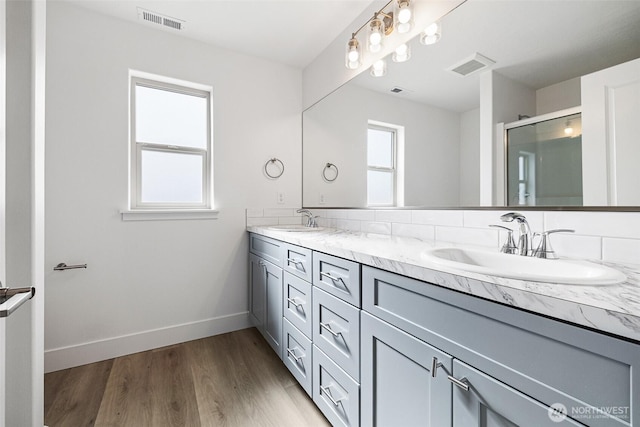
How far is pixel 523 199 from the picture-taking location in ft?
3.69

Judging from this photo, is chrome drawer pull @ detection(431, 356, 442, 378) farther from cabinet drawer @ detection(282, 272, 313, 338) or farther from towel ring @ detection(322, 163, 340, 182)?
towel ring @ detection(322, 163, 340, 182)

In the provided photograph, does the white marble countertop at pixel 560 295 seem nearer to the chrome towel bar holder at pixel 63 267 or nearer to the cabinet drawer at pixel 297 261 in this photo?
the cabinet drawer at pixel 297 261

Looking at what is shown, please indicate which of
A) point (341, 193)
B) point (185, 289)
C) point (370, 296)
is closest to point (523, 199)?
point (370, 296)

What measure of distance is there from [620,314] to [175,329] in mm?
2441

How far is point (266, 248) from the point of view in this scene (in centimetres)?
201

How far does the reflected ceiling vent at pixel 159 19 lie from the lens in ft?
6.24

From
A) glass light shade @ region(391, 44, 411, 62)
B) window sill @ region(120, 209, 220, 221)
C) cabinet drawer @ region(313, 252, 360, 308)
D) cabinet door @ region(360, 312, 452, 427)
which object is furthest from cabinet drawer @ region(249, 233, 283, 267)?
glass light shade @ region(391, 44, 411, 62)

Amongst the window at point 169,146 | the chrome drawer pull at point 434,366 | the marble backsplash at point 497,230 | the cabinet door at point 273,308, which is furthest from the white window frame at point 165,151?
the chrome drawer pull at point 434,366

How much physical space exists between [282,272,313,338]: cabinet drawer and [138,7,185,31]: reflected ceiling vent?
1.95 metres

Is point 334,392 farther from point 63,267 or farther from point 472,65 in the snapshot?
point 63,267

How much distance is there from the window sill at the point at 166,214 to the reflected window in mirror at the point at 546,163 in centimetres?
201

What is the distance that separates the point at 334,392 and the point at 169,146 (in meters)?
2.06

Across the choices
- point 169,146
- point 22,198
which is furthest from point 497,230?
point 169,146

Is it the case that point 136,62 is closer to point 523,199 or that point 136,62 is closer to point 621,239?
point 523,199
